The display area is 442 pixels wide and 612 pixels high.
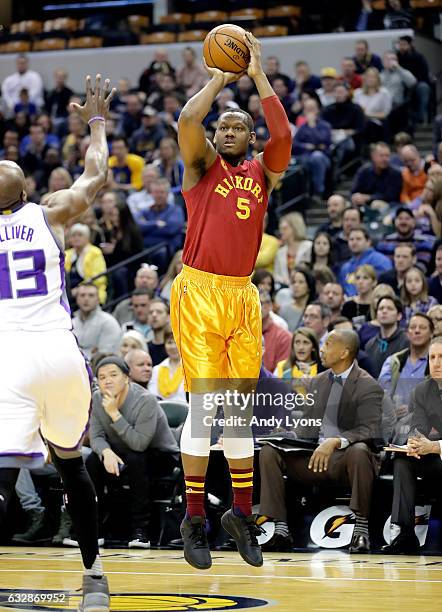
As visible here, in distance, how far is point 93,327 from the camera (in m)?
11.9

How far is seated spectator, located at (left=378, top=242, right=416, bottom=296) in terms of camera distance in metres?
11.5

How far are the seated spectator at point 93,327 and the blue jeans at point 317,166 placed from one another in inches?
195

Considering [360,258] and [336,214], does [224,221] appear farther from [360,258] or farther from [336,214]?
[336,214]

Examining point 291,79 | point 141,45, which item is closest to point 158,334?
point 291,79

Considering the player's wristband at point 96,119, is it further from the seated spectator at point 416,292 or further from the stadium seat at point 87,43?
the stadium seat at point 87,43

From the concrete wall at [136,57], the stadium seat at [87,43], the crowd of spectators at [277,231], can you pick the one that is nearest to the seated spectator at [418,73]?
the crowd of spectators at [277,231]

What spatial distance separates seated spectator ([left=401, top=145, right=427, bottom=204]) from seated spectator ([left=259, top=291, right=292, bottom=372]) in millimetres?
4201

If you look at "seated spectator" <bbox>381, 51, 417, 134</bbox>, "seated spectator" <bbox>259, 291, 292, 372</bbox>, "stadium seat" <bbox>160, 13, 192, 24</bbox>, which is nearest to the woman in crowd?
"seated spectator" <bbox>259, 291, 292, 372</bbox>

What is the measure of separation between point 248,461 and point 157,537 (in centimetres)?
260

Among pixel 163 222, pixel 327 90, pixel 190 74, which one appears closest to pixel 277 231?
pixel 163 222

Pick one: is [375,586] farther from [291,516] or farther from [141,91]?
[141,91]

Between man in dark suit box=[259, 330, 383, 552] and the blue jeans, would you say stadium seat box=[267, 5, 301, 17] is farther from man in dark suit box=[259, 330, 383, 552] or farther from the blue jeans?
man in dark suit box=[259, 330, 383, 552]

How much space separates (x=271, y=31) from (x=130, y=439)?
13.2 metres

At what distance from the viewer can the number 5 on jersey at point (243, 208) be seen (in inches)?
264
